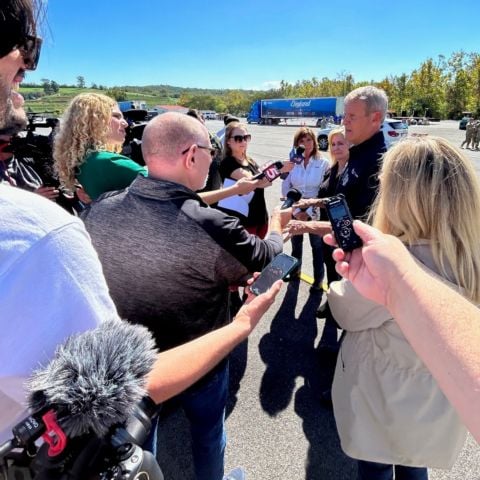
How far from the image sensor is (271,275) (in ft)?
5.08

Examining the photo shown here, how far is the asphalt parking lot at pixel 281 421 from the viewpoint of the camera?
7.14 feet

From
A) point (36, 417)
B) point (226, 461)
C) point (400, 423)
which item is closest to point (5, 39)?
point (36, 417)

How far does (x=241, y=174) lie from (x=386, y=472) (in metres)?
2.73

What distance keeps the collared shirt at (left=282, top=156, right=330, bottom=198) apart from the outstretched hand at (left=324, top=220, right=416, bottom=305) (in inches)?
123

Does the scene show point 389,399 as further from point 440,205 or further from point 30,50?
point 30,50

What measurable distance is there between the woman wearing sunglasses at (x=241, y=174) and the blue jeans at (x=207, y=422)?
2.04 meters

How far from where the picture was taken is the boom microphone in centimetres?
58

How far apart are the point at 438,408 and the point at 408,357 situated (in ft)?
0.81

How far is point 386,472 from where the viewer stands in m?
1.71

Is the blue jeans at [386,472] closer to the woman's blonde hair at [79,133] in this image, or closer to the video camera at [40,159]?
the woman's blonde hair at [79,133]

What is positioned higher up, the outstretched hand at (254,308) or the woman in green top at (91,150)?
the woman in green top at (91,150)

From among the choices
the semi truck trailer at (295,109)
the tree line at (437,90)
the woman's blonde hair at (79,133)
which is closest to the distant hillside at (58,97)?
the woman's blonde hair at (79,133)

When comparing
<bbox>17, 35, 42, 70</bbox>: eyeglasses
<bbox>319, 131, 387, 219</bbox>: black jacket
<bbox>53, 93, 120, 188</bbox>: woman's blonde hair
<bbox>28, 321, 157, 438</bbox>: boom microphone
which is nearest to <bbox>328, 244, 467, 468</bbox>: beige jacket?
<bbox>28, 321, 157, 438</bbox>: boom microphone

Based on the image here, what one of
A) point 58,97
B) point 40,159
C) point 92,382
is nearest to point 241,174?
point 40,159
